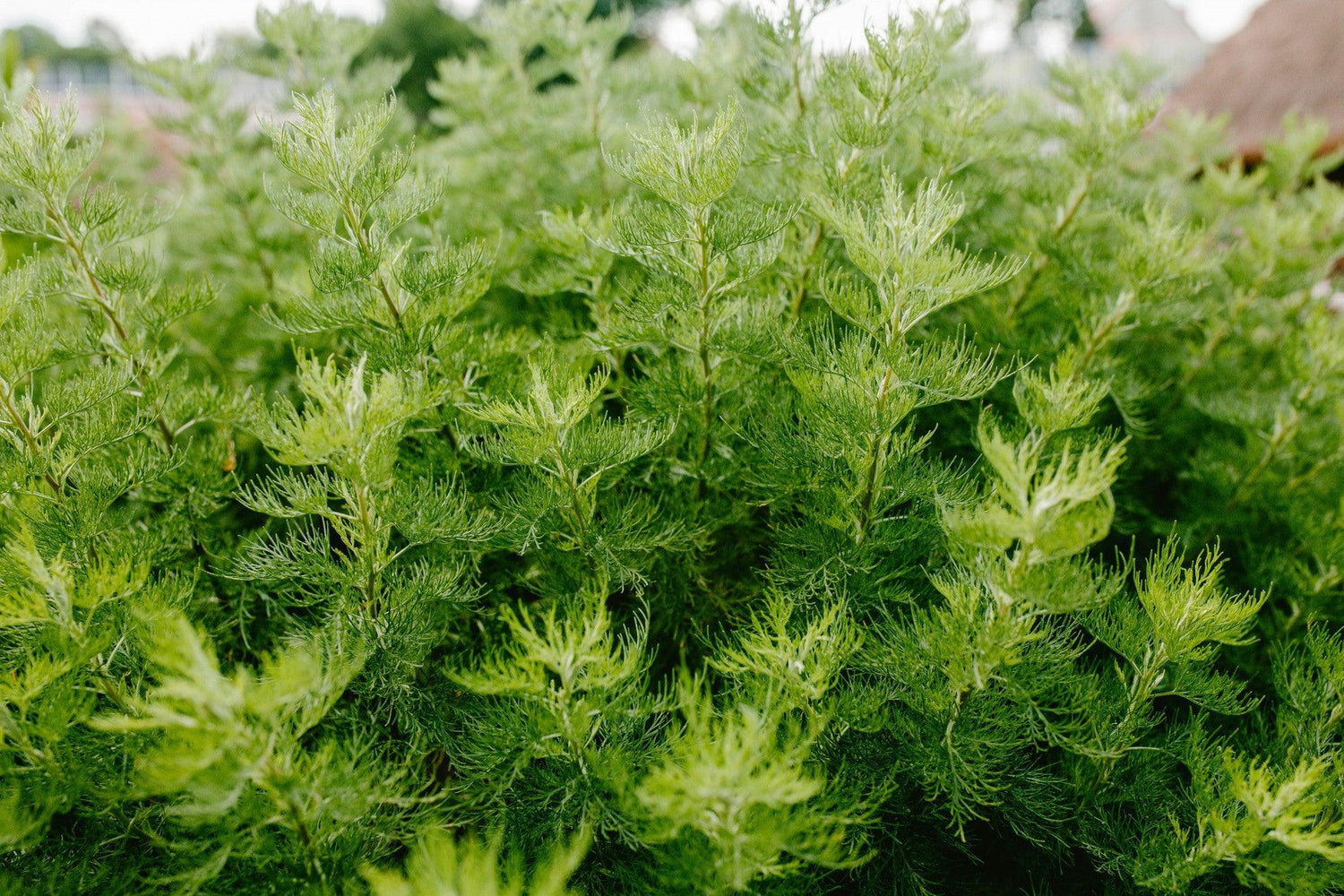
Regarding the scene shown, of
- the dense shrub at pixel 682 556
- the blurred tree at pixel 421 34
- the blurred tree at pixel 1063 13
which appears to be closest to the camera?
the dense shrub at pixel 682 556

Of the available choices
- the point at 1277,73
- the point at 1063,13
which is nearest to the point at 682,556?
the point at 1277,73

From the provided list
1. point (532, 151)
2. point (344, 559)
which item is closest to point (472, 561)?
point (344, 559)

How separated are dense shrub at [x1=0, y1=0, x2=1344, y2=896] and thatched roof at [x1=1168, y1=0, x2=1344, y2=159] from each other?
316 centimetres

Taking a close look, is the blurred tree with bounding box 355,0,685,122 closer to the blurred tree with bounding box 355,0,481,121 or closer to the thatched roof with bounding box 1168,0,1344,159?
the blurred tree with bounding box 355,0,481,121

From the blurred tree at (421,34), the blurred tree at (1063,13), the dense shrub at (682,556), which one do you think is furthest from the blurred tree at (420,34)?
the blurred tree at (1063,13)

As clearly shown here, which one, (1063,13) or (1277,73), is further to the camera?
(1063,13)

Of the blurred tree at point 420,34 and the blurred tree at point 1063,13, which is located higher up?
the blurred tree at point 1063,13

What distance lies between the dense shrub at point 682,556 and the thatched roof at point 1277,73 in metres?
3.16

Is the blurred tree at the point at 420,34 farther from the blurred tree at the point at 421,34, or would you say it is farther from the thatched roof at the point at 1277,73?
the thatched roof at the point at 1277,73

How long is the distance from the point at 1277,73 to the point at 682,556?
5.10m

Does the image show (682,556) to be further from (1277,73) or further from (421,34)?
(421,34)

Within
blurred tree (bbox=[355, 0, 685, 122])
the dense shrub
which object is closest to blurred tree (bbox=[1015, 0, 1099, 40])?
blurred tree (bbox=[355, 0, 685, 122])

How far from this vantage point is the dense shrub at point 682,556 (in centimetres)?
94

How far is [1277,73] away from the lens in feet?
14.4
